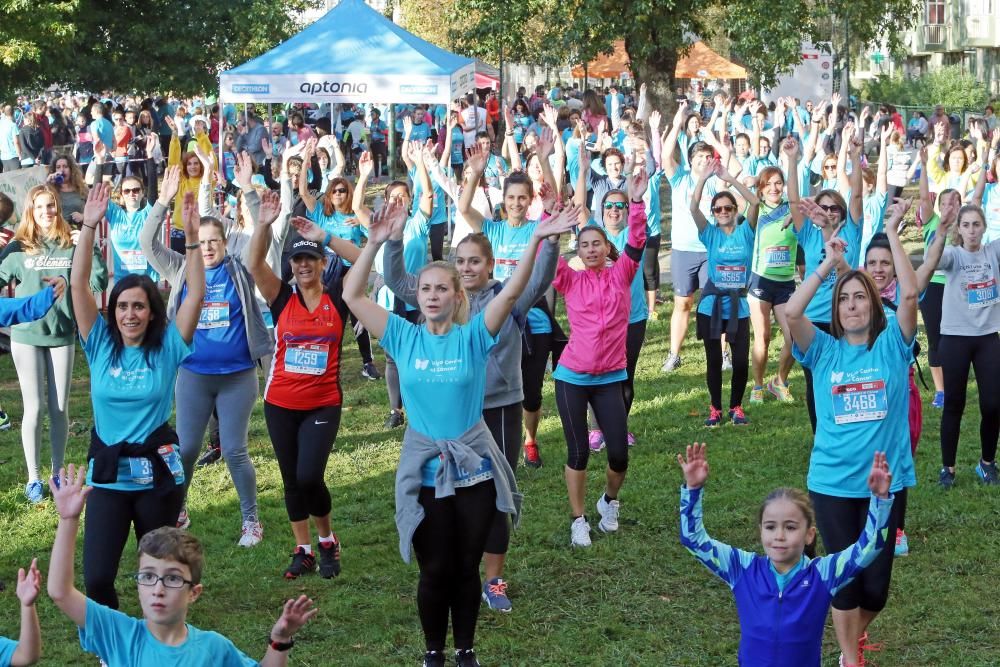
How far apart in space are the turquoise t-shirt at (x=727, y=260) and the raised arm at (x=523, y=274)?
4.55 m

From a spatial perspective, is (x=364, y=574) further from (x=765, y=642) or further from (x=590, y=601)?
(x=765, y=642)

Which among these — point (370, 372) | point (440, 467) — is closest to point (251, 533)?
point (440, 467)

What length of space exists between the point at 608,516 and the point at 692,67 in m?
35.8

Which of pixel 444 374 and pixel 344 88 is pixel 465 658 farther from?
pixel 344 88

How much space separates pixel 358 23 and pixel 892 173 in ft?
25.8

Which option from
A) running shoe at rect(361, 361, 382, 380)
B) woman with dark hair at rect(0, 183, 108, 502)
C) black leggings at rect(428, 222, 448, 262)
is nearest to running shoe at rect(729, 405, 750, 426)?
running shoe at rect(361, 361, 382, 380)

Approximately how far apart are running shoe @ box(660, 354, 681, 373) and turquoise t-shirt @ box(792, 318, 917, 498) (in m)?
6.21

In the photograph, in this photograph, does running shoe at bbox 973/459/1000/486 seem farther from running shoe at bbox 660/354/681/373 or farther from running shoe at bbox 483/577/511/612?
running shoe at bbox 660/354/681/373

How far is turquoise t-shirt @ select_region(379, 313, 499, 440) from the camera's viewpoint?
5.53 m

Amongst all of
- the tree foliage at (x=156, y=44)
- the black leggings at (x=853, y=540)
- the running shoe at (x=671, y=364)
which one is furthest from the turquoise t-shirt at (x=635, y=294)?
the tree foliage at (x=156, y=44)

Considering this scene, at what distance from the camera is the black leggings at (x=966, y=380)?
8.27 meters

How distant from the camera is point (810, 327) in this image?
5766 mm

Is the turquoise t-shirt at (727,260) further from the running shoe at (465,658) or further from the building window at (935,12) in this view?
the building window at (935,12)

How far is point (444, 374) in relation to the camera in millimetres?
5520
